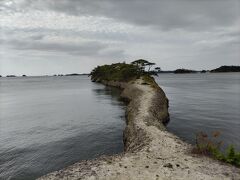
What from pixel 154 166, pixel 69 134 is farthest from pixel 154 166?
pixel 69 134

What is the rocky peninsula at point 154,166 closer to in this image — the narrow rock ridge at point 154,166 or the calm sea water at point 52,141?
the narrow rock ridge at point 154,166

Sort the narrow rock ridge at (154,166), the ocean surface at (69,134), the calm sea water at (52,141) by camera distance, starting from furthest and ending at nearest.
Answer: the ocean surface at (69,134)
the calm sea water at (52,141)
the narrow rock ridge at (154,166)

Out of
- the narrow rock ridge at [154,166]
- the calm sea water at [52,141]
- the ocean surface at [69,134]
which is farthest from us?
the ocean surface at [69,134]

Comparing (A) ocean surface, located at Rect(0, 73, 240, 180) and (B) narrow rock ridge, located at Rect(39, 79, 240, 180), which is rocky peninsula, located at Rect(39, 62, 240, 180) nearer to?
(B) narrow rock ridge, located at Rect(39, 79, 240, 180)

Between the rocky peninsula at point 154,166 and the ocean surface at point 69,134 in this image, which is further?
the ocean surface at point 69,134

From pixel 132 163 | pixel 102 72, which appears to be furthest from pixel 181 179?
pixel 102 72

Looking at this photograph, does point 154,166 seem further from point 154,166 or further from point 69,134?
point 69,134

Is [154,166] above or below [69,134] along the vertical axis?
above

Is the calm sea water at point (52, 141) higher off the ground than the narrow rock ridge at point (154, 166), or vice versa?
the narrow rock ridge at point (154, 166)

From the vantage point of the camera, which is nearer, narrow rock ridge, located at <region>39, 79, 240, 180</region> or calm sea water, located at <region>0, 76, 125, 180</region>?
narrow rock ridge, located at <region>39, 79, 240, 180</region>

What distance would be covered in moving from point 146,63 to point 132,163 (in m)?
93.7

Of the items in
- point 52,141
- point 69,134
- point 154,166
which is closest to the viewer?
point 154,166

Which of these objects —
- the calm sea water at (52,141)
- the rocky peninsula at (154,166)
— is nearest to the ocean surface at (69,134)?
the calm sea water at (52,141)

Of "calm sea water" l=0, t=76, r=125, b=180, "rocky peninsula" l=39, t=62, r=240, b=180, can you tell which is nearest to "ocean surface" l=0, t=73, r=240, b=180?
"calm sea water" l=0, t=76, r=125, b=180
